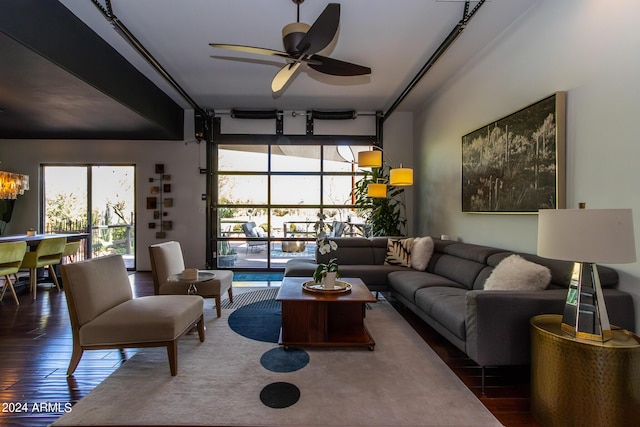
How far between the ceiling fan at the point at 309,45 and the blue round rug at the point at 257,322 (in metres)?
2.52

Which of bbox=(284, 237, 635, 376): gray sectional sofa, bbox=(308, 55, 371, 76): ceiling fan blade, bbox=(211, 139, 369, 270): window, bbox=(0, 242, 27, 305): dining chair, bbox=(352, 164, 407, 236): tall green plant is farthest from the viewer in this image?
bbox=(211, 139, 369, 270): window

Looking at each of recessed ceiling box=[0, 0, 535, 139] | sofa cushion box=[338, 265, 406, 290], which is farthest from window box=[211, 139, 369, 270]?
sofa cushion box=[338, 265, 406, 290]

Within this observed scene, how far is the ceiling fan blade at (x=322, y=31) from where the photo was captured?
2.19m

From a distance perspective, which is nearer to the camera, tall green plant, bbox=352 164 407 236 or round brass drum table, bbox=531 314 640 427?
round brass drum table, bbox=531 314 640 427

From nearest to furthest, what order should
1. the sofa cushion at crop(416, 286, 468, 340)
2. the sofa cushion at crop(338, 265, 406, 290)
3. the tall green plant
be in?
the sofa cushion at crop(416, 286, 468, 340) → the sofa cushion at crop(338, 265, 406, 290) → the tall green plant

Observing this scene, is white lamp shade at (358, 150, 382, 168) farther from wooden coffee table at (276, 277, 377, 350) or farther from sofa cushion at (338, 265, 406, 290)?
wooden coffee table at (276, 277, 377, 350)

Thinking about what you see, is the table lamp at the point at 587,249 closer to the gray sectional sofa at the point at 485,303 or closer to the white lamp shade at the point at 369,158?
the gray sectional sofa at the point at 485,303

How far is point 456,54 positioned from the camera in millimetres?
3969

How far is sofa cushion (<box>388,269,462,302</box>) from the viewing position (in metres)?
3.37

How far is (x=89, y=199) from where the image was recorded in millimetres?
6316

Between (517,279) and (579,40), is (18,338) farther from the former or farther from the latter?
(579,40)

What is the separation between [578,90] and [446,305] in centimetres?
209

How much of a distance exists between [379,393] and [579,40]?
3169mm

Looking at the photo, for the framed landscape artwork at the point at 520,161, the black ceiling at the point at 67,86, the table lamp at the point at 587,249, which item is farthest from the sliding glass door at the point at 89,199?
the table lamp at the point at 587,249
